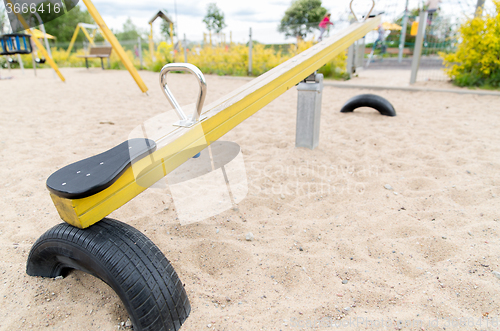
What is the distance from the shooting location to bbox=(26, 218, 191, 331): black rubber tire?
39.1 inches

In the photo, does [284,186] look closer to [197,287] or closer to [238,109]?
[238,109]

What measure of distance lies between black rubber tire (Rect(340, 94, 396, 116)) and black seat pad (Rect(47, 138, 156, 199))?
347cm

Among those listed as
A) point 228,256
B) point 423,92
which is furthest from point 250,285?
point 423,92

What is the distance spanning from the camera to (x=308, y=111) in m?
2.67

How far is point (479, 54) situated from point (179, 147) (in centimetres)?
655

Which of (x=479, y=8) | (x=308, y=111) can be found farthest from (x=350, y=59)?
(x=308, y=111)

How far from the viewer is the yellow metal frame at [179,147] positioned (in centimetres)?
102

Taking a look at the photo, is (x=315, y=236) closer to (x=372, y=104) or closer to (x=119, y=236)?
(x=119, y=236)

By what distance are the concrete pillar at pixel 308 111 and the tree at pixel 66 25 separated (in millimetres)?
42591

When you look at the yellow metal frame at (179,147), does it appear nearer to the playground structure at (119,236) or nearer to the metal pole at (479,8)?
the playground structure at (119,236)

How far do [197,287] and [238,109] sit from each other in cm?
90

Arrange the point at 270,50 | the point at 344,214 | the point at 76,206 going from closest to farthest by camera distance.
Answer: the point at 76,206
the point at 344,214
the point at 270,50

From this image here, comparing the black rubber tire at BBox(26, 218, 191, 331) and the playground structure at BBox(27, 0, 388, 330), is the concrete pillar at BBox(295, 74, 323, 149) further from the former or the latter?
the black rubber tire at BBox(26, 218, 191, 331)

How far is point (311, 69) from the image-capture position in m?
2.34
